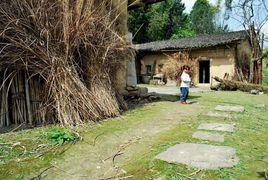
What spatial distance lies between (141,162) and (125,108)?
3986mm

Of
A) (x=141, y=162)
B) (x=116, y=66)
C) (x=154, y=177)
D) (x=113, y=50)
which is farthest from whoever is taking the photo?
(x=116, y=66)

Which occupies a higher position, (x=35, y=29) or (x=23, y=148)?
(x=35, y=29)

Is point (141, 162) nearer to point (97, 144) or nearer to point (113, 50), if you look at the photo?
point (97, 144)

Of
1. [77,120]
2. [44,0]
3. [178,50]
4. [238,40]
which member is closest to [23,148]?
[77,120]

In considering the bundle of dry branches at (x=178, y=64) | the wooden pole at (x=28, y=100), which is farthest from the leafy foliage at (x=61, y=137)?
the bundle of dry branches at (x=178, y=64)

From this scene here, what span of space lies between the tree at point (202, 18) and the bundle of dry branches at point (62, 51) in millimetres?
40934

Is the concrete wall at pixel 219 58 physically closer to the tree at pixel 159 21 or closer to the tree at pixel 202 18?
the tree at pixel 159 21

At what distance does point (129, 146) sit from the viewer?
4.69m

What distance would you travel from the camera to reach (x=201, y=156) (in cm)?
400

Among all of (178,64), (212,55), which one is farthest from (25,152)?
(178,64)

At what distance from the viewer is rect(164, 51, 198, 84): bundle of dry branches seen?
21422 millimetres

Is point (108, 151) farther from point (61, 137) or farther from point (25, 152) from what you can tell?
point (25, 152)

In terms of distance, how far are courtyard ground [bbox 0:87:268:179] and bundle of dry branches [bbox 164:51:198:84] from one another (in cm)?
1462

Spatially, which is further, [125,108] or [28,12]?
[125,108]
